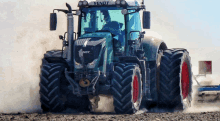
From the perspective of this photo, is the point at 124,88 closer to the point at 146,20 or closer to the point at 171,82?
the point at 146,20

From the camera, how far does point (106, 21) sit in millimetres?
12531

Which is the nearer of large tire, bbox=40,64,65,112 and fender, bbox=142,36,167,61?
large tire, bbox=40,64,65,112

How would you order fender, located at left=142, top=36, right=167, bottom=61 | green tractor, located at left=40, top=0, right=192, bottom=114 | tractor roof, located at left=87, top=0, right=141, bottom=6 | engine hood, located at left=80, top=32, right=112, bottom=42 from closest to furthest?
green tractor, located at left=40, top=0, right=192, bottom=114 → engine hood, located at left=80, top=32, right=112, bottom=42 → tractor roof, located at left=87, top=0, right=141, bottom=6 → fender, located at left=142, top=36, right=167, bottom=61

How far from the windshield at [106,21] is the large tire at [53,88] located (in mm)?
1412

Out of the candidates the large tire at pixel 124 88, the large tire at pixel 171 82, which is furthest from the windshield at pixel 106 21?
the large tire at pixel 171 82

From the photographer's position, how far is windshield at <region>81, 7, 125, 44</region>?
1246 centimetres

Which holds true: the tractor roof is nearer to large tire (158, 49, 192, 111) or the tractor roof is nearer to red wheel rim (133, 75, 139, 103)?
large tire (158, 49, 192, 111)

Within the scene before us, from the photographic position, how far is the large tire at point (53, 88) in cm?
1181

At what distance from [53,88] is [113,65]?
1585mm

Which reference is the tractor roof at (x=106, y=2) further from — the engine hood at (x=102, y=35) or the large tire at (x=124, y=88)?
the large tire at (x=124, y=88)

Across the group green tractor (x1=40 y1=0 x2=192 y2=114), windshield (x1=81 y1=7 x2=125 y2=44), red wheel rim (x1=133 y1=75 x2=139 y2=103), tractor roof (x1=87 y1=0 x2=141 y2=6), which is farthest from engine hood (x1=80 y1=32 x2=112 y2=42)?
red wheel rim (x1=133 y1=75 x2=139 y2=103)

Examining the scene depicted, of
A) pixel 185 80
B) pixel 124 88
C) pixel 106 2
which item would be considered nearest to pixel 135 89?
pixel 124 88

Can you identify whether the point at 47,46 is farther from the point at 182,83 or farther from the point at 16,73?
the point at 182,83

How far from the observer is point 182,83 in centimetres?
1380
